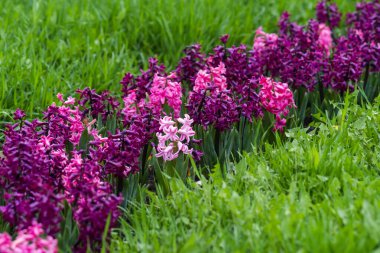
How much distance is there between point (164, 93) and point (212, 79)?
0.35 meters

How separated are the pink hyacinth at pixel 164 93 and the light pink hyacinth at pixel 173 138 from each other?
0.40 m

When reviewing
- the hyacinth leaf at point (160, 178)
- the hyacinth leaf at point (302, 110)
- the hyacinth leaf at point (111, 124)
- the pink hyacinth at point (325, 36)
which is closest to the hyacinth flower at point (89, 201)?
the hyacinth leaf at point (160, 178)

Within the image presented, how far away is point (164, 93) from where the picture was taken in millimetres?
4094

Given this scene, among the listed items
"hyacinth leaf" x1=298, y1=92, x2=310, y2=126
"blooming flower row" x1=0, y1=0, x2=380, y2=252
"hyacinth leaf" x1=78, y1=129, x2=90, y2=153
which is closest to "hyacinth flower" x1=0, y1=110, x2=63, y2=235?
"blooming flower row" x1=0, y1=0, x2=380, y2=252

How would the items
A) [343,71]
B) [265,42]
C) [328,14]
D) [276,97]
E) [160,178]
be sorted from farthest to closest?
[328,14] → [265,42] → [343,71] → [276,97] → [160,178]

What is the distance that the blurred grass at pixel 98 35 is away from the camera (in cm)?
487

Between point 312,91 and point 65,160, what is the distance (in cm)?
191

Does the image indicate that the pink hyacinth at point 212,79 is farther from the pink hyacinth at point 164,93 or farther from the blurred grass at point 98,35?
the blurred grass at point 98,35

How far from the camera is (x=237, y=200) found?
316 cm

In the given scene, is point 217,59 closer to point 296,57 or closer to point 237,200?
point 296,57

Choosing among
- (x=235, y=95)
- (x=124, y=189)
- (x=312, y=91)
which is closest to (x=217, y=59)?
(x=235, y=95)

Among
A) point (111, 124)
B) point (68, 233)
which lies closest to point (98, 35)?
point (111, 124)

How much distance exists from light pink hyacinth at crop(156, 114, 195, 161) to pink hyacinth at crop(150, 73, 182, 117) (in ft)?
1.32

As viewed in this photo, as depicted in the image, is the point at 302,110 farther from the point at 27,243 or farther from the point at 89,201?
the point at 27,243
